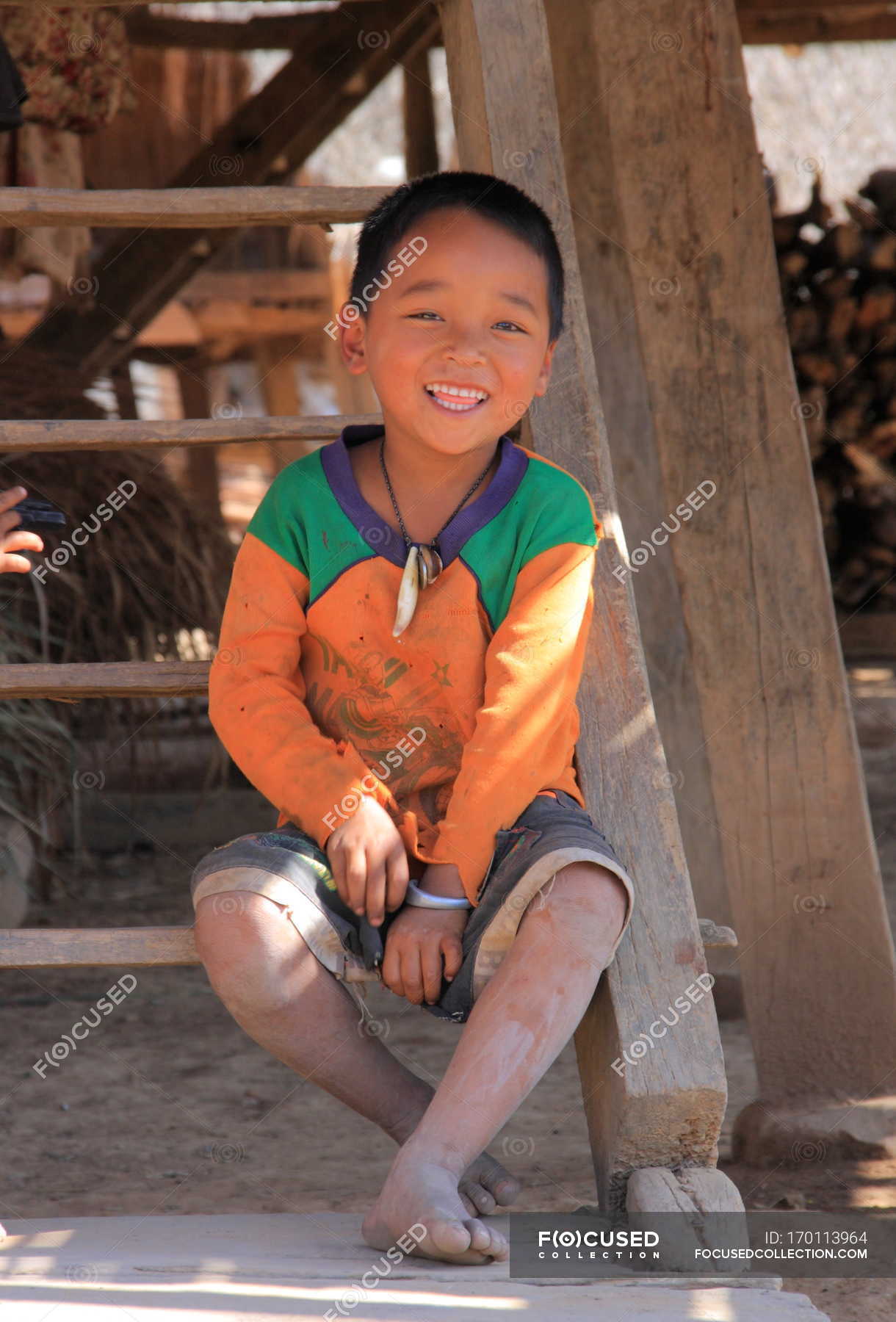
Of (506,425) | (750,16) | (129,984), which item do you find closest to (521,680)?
(506,425)

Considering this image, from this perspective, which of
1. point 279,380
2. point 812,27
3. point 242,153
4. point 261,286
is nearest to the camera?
point 242,153

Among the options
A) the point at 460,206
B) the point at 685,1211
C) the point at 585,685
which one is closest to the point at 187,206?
the point at 460,206

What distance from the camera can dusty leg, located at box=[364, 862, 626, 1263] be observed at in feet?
4.64

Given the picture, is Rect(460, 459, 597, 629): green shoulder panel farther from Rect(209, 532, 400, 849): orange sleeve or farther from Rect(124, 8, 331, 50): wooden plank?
Rect(124, 8, 331, 50): wooden plank

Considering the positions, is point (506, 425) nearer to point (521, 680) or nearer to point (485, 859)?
point (521, 680)

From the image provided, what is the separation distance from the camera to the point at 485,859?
66.3 inches

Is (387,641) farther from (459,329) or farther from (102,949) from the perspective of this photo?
(102,949)

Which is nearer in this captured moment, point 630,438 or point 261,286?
point 630,438

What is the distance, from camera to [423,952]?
1.66 metres

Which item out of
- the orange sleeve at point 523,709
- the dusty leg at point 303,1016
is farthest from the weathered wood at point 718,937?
the dusty leg at point 303,1016

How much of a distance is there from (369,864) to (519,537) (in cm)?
51

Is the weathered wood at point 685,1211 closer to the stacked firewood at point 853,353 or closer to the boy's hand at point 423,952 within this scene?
the boy's hand at point 423,952

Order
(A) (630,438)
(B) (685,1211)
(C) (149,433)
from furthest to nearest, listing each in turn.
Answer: (A) (630,438)
(C) (149,433)
(B) (685,1211)

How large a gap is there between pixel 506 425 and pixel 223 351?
8431 mm
